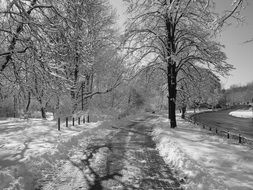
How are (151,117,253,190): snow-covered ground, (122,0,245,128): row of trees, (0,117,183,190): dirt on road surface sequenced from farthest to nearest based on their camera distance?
1. (122,0,245,128): row of trees
2. (0,117,183,190): dirt on road surface
3. (151,117,253,190): snow-covered ground

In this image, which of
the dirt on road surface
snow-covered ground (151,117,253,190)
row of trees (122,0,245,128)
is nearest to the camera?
snow-covered ground (151,117,253,190)

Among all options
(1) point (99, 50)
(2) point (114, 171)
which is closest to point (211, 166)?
(2) point (114, 171)

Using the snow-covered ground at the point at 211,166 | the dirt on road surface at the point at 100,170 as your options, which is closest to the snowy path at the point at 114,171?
the dirt on road surface at the point at 100,170

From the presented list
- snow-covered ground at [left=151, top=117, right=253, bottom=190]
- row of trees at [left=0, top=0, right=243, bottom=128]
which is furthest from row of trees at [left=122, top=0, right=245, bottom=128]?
snow-covered ground at [left=151, top=117, right=253, bottom=190]

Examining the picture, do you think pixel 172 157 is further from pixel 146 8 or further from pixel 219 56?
pixel 146 8

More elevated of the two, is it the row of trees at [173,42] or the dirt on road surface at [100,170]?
the row of trees at [173,42]

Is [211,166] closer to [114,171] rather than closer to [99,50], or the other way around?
[114,171]

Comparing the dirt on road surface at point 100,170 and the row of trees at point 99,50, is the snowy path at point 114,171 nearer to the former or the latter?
the dirt on road surface at point 100,170

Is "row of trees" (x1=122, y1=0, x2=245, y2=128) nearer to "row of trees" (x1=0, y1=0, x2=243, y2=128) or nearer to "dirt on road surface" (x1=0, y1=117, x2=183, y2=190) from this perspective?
"row of trees" (x1=0, y1=0, x2=243, y2=128)

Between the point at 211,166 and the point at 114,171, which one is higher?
the point at 211,166

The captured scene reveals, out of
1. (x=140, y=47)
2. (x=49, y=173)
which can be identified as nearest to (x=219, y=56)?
(x=140, y=47)

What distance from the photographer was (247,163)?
897cm

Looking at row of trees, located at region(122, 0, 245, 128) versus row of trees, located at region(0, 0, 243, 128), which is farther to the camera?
row of trees, located at region(122, 0, 245, 128)

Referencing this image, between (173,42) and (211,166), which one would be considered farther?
(173,42)
